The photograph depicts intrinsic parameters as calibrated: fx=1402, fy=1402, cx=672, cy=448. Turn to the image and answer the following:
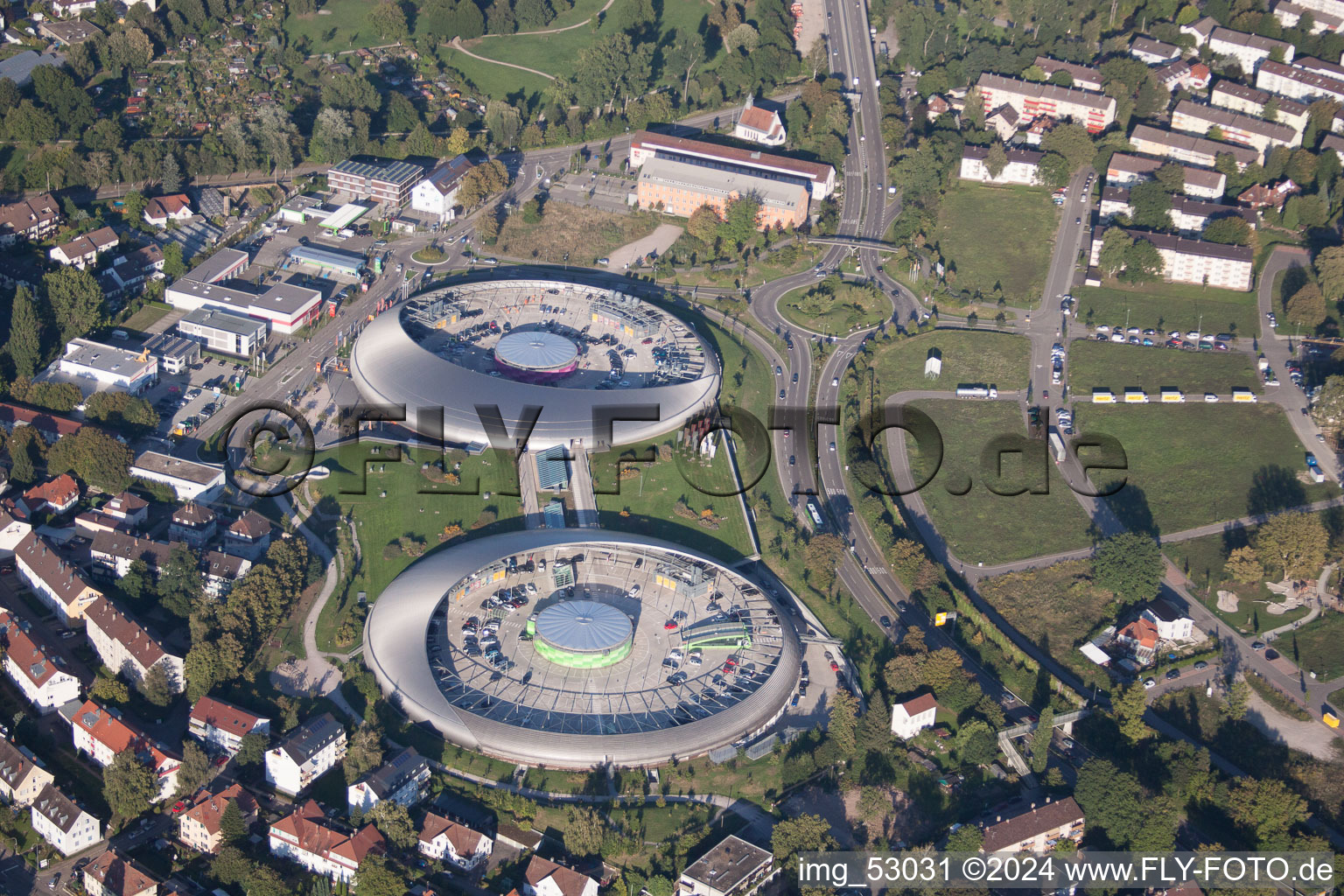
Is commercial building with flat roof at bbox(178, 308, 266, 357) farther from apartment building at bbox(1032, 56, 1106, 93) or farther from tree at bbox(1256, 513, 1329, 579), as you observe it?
apartment building at bbox(1032, 56, 1106, 93)

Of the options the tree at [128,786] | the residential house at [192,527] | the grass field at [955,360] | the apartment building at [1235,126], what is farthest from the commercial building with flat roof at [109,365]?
the apartment building at [1235,126]

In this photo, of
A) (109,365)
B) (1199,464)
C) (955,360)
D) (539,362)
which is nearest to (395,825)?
(539,362)

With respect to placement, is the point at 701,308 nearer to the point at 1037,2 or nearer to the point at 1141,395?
the point at 1141,395

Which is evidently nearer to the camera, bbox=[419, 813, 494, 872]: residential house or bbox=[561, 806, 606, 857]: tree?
bbox=[419, 813, 494, 872]: residential house

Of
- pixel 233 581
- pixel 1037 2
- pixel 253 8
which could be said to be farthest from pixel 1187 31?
pixel 233 581

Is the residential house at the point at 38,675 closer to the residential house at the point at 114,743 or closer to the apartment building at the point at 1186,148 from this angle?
the residential house at the point at 114,743

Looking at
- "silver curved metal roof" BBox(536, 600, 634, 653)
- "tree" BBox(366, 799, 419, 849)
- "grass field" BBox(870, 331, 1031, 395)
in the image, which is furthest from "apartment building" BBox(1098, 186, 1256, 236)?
"tree" BBox(366, 799, 419, 849)
